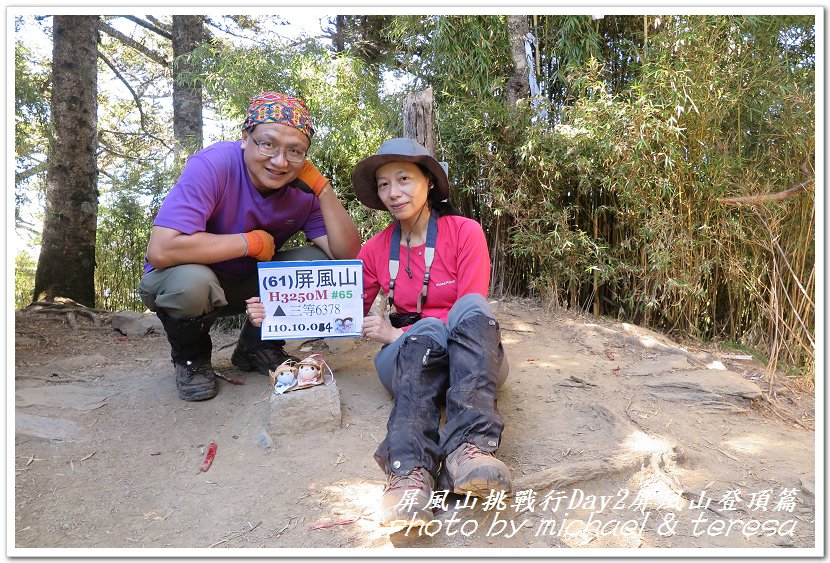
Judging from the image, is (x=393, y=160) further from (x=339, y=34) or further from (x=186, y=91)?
(x=339, y=34)

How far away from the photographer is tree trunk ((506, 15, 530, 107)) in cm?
458

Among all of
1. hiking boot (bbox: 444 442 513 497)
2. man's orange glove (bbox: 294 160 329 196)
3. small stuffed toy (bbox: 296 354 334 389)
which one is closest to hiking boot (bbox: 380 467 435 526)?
hiking boot (bbox: 444 442 513 497)

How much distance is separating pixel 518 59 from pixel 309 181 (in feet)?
7.74

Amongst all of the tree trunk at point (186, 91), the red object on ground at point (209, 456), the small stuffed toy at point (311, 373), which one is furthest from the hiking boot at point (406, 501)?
the tree trunk at point (186, 91)

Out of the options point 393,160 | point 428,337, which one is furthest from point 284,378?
point 393,160

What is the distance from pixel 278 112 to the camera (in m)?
2.87

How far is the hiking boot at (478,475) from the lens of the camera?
1973mm

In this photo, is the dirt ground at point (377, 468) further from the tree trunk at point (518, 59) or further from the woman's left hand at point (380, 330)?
the tree trunk at point (518, 59)

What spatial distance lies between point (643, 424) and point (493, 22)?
3381mm

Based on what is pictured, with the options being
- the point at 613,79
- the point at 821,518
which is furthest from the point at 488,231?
the point at 821,518

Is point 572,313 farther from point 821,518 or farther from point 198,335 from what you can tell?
point 198,335

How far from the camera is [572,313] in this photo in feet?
15.2

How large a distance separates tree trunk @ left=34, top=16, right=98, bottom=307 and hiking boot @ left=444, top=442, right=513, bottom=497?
5720 millimetres

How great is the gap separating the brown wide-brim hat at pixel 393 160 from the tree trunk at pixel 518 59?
2028 millimetres
